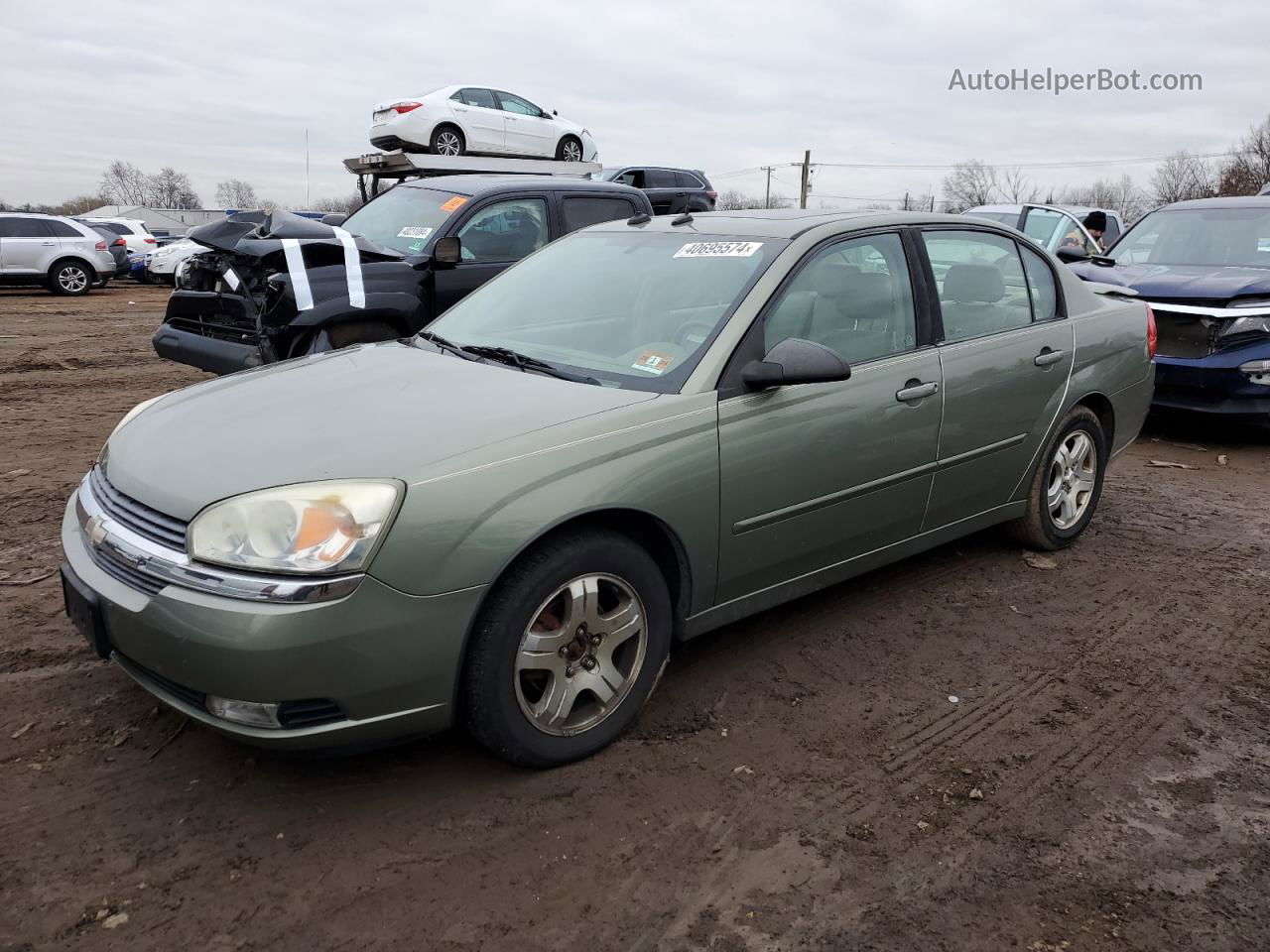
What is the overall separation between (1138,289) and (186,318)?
7.28 metres

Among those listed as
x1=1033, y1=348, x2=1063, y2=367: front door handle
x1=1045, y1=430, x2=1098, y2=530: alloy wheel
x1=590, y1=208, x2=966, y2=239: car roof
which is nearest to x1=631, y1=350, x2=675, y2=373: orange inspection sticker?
x1=590, y1=208, x2=966, y2=239: car roof

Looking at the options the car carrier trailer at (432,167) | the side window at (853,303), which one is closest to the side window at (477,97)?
the car carrier trailer at (432,167)

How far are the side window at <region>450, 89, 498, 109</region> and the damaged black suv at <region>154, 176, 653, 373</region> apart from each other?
25.6 ft

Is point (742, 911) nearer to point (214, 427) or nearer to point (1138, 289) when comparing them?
point (214, 427)

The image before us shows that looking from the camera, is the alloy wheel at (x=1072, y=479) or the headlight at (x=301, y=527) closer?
the headlight at (x=301, y=527)

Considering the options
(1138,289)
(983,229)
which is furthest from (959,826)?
(1138,289)

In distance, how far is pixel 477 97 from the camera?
15.5m

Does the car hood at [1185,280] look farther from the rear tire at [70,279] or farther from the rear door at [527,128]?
the rear tire at [70,279]

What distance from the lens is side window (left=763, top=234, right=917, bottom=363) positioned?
3.63m

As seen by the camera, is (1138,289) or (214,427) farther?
(1138,289)

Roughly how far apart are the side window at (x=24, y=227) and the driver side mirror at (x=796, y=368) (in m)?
19.2

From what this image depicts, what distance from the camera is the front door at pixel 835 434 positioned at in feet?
11.0

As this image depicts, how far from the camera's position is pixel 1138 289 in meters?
7.88

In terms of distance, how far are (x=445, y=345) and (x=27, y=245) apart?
59.7 feet
